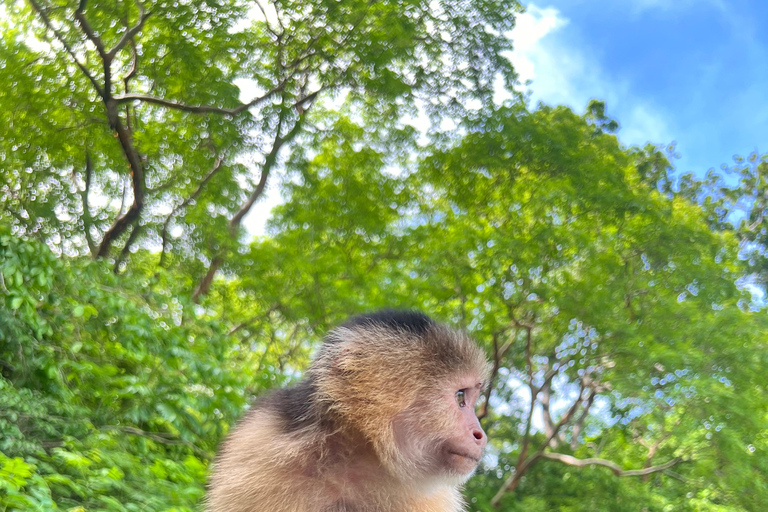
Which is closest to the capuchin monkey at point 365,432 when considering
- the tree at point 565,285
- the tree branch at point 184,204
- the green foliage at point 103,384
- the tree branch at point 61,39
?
the green foliage at point 103,384

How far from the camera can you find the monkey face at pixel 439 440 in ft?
6.64

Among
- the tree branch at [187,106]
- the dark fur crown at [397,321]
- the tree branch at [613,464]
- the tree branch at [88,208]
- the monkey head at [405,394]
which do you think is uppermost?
the tree branch at [187,106]

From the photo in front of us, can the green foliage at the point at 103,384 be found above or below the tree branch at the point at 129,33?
below

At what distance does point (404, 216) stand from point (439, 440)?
9916 mm

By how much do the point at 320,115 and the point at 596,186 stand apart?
4963 mm

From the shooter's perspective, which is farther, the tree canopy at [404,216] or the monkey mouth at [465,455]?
the tree canopy at [404,216]

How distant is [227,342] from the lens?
17.4 feet

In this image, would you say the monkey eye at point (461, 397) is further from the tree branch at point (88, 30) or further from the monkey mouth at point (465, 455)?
the tree branch at point (88, 30)

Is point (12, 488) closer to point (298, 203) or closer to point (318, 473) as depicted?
point (318, 473)

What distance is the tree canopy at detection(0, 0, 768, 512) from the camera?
8305 millimetres

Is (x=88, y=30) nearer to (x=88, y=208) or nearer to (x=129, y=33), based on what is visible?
(x=129, y=33)

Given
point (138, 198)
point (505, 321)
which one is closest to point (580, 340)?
point (505, 321)

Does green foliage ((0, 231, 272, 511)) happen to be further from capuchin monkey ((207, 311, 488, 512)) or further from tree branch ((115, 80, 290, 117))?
tree branch ((115, 80, 290, 117))

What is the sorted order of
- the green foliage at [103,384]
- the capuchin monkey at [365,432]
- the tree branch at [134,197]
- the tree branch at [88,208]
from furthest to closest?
the tree branch at [88,208] → the tree branch at [134,197] → the green foliage at [103,384] → the capuchin monkey at [365,432]
